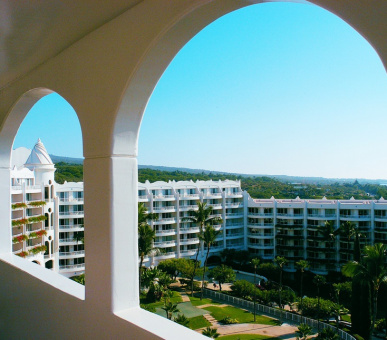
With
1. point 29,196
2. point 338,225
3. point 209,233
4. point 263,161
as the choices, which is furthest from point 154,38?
point 263,161

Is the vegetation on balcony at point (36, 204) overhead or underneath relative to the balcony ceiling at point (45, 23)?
underneath

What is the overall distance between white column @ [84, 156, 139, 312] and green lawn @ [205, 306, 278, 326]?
17.2 m

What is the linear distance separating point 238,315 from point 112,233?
18236 mm

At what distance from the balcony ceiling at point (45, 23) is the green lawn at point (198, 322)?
52.7ft

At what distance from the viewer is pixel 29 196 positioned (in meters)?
18.7

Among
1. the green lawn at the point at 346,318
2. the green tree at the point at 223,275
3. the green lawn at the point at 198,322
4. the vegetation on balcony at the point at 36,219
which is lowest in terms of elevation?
the green lawn at the point at 346,318

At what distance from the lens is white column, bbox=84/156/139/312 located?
1703mm

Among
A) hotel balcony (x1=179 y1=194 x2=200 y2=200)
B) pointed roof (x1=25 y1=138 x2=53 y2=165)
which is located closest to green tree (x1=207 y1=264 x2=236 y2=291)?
hotel balcony (x1=179 y1=194 x2=200 y2=200)

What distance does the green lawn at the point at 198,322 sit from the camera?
16.5 m

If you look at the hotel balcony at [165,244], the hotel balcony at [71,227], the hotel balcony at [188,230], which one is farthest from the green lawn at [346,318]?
the hotel balcony at [71,227]

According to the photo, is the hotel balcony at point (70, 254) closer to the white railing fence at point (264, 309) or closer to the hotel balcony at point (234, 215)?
the white railing fence at point (264, 309)

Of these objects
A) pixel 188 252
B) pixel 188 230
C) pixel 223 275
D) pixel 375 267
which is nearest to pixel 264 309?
pixel 223 275

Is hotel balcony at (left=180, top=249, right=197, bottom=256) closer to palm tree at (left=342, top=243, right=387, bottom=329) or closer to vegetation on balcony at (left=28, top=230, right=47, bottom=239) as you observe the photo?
vegetation on balcony at (left=28, top=230, right=47, bottom=239)

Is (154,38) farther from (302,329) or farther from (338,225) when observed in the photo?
(338,225)
